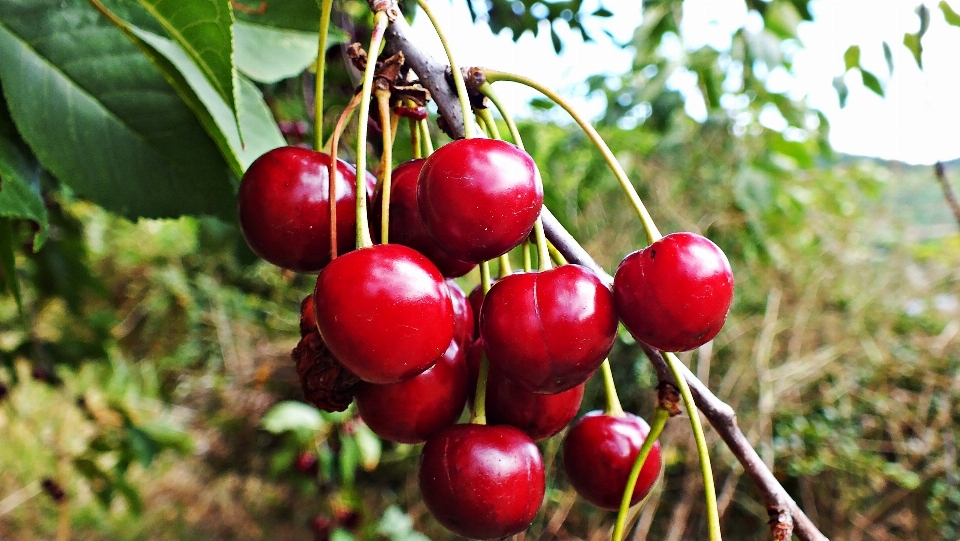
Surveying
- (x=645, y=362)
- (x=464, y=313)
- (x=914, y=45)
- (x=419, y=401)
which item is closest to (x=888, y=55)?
(x=914, y=45)

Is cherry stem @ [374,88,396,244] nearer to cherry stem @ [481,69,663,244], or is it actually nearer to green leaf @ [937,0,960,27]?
cherry stem @ [481,69,663,244]

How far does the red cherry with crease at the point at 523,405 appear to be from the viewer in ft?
2.05

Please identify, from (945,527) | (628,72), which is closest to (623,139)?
(628,72)

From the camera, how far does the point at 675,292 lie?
0.50 meters

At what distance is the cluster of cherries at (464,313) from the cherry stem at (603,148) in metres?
0.03

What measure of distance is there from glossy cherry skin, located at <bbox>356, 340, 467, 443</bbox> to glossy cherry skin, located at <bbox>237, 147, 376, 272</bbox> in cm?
14

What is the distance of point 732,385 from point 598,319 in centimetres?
307

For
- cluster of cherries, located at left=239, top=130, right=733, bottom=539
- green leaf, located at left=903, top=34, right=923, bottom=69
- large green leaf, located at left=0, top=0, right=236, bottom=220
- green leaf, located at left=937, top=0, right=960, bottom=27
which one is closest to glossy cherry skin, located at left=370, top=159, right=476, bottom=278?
cluster of cherries, located at left=239, top=130, right=733, bottom=539

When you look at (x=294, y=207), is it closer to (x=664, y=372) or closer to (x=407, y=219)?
(x=407, y=219)

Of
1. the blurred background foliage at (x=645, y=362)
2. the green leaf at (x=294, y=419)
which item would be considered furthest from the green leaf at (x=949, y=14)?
the green leaf at (x=294, y=419)

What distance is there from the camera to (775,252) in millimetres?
3697

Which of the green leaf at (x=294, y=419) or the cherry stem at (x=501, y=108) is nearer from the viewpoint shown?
the cherry stem at (x=501, y=108)

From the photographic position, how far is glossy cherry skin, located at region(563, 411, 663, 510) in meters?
0.67

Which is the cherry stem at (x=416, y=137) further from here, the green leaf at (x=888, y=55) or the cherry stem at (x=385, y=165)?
the green leaf at (x=888, y=55)
